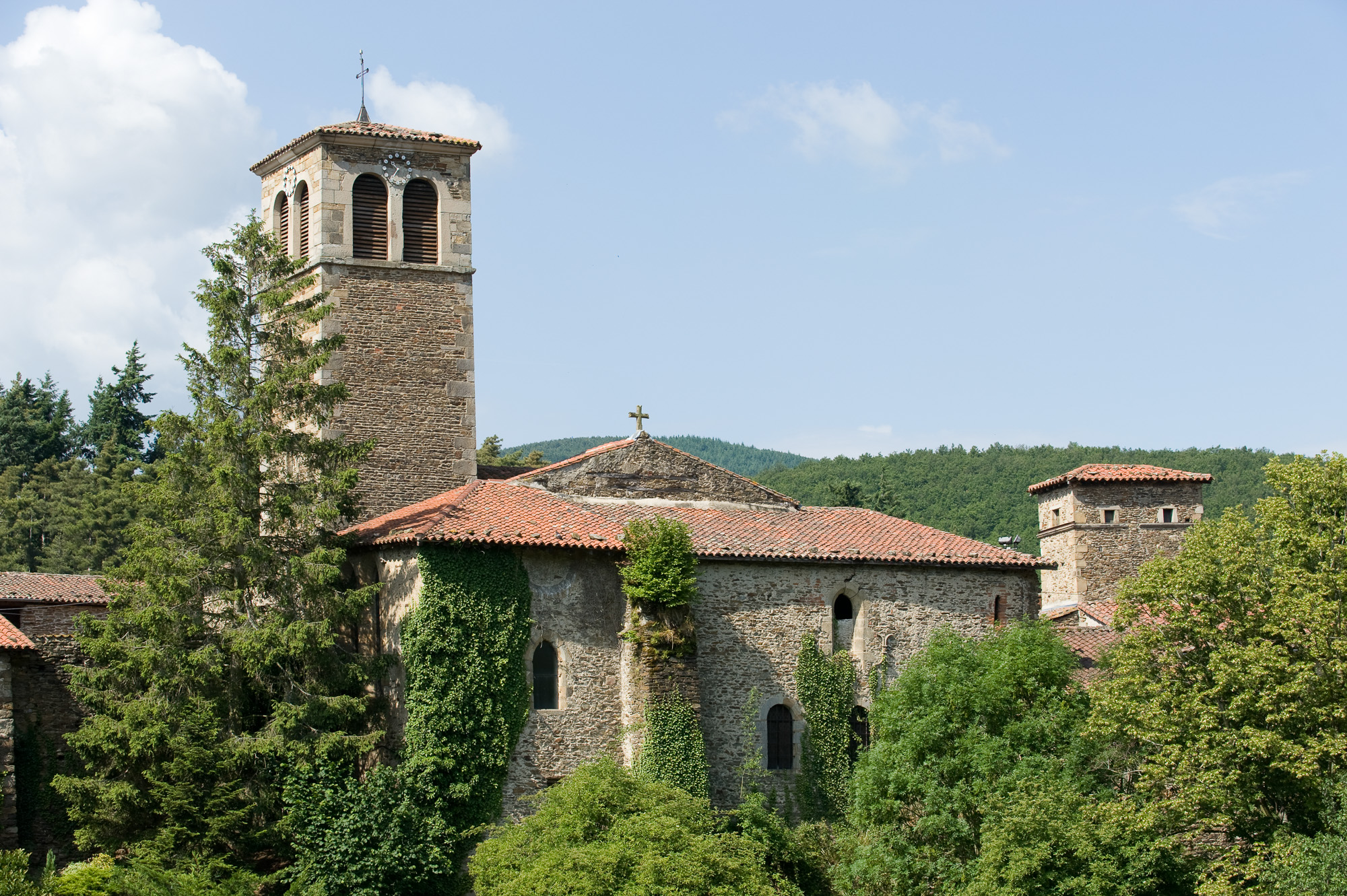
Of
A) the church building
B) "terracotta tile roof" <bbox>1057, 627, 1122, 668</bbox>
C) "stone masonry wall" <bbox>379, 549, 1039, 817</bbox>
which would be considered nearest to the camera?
"stone masonry wall" <bbox>379, 549, 1039, 817</bbox>

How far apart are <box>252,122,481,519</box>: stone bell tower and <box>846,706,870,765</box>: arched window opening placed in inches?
367

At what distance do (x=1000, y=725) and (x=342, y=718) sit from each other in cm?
1192

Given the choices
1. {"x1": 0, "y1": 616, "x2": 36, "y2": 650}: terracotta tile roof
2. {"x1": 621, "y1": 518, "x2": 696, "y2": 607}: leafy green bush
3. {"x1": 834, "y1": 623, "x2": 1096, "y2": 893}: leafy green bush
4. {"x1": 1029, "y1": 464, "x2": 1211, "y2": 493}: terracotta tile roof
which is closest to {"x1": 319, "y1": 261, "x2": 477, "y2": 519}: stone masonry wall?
{"x1": 621, "y1": 518, "x2": 696, "y2": 607}: leafy green bush

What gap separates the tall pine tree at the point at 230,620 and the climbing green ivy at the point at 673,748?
4.90m

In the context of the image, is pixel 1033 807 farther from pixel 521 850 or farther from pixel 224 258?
pixel 224 258

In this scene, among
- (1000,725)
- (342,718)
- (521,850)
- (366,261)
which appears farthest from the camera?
(366,261)

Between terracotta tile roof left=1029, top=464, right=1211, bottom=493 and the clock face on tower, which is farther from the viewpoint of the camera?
terracotta tile roof left=1029, top=464, right=1211, bottom=493

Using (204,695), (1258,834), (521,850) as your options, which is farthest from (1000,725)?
(204,695)

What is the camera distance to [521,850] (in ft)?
79.9

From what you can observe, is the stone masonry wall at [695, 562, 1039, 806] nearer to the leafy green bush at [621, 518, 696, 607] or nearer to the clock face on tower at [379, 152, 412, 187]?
the leafy green bush at [621, 518, 696, 607]

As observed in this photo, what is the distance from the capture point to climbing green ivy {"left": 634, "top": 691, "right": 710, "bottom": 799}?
27.1 m

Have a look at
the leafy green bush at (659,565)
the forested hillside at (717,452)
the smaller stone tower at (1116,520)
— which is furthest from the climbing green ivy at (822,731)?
the forested hillside at (717,452)

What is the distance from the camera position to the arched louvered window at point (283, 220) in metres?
33.2

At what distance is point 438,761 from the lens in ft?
84.1
